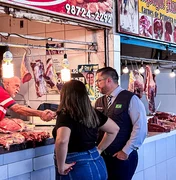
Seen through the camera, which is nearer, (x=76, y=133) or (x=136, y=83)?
(x=76, y=133)

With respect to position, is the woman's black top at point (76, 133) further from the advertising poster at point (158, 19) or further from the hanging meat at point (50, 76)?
the advertising poster at point (158, 19)

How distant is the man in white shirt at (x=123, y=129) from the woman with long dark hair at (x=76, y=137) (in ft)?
2.38

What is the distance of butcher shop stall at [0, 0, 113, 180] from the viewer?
355cm

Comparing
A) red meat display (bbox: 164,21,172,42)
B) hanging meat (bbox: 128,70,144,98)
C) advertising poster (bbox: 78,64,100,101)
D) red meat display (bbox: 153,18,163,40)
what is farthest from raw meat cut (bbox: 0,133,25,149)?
red meat display (bbox: 164,21,172,42)

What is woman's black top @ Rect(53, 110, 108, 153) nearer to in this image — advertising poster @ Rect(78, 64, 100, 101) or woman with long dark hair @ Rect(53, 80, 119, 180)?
woman with long dark hair @ Rect(53, 80, 119, 180)

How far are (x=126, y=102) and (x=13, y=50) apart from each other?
2.62 metres

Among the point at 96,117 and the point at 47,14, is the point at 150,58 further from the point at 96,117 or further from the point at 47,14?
the point at 96,117

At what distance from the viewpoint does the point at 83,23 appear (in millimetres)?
4465

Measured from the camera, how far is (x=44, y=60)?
211 inches

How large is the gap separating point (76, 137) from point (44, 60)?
2.52m

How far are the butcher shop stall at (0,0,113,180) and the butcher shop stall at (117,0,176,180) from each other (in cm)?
49

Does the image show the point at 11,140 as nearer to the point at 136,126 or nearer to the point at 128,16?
the point at 136,126

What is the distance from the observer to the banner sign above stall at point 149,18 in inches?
203

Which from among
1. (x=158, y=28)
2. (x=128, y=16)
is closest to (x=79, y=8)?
(x=128, y=16)
